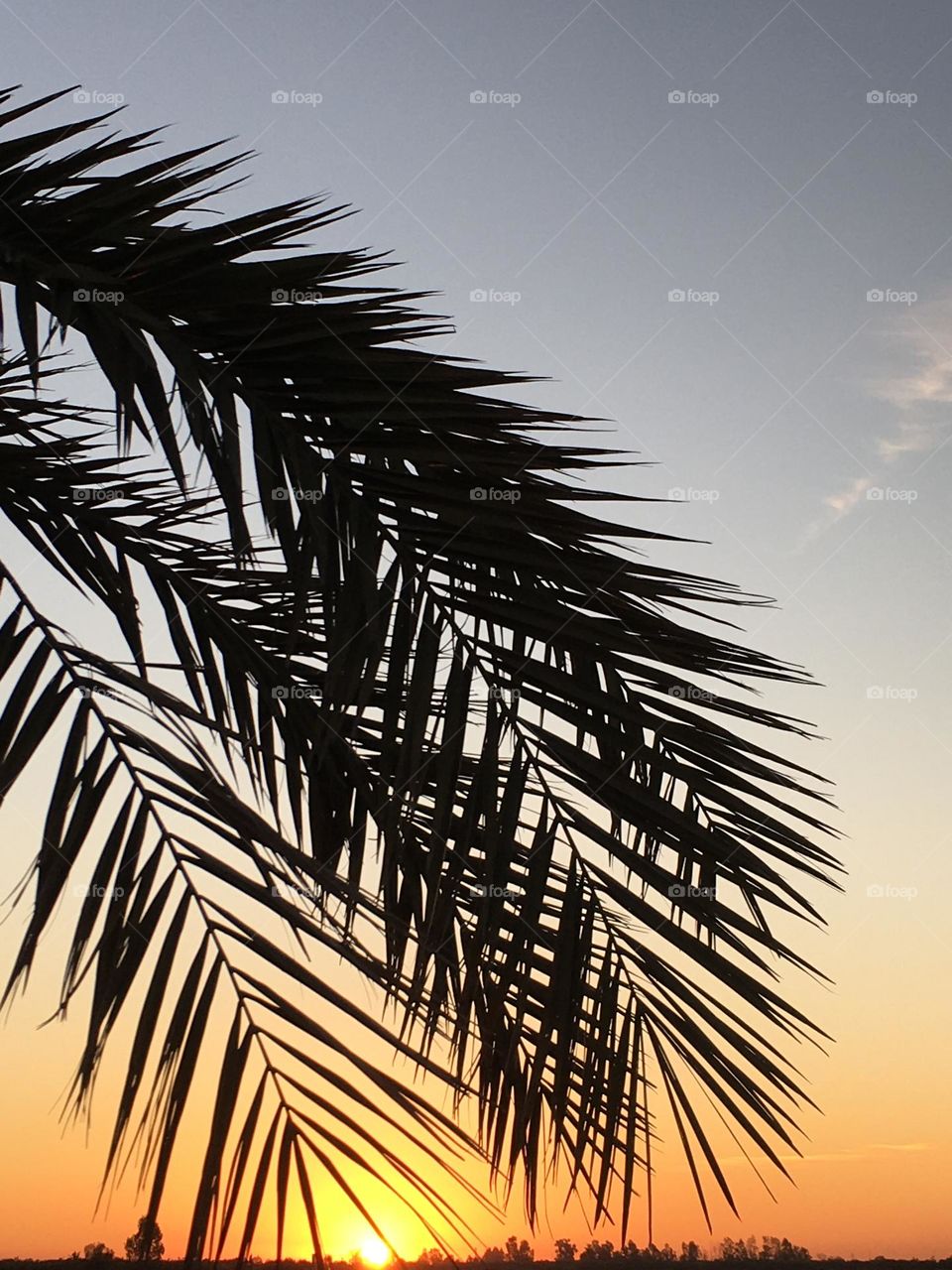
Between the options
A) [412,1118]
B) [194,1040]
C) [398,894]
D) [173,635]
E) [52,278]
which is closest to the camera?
[412,1118]

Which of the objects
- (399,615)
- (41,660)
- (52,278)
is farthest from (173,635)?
(52,278)

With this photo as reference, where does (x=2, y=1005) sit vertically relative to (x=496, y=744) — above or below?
below

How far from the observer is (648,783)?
2113 mm

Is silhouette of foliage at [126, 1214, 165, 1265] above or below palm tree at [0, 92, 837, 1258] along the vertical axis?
below

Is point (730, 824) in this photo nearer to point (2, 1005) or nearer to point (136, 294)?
point (2, 1005)

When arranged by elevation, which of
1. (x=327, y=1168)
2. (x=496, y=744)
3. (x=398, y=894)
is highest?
(x=496, y=744)

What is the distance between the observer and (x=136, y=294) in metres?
1.93

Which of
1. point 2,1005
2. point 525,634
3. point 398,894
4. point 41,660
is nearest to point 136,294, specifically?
point 41,660

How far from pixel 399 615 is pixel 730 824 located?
721 mm

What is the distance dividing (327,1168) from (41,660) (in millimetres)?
1061

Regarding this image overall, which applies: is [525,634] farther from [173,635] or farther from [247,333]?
[173,635]

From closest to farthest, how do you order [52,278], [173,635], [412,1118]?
[412,1118]
[52,278]
[173,635]

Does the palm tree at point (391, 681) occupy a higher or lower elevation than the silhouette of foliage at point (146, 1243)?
higher

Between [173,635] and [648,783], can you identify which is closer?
[648,783]
